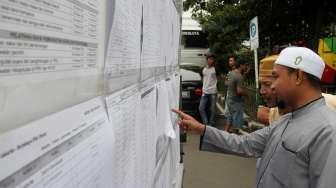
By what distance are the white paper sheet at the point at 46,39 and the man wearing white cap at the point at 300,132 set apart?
2087 millimetres

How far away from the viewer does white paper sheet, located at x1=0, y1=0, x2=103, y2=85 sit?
0.59 meters

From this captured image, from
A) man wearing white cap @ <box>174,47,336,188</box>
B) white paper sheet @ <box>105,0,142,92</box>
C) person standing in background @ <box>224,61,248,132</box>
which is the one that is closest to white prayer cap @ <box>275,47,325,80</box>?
man wearing white cap @ <box>174,47,336,188</box>

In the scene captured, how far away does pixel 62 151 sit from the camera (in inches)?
29.7

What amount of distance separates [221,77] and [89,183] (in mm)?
25513

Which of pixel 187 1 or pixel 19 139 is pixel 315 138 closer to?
pixel 19 139

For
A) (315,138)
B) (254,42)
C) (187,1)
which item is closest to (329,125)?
(315,138)

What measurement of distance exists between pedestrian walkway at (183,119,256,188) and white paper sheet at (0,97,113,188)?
7534 millimetres

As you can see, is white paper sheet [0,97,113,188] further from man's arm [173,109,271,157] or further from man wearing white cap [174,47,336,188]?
man's arm [173,109,271,157]

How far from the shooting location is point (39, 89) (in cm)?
69

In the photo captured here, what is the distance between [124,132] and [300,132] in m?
2.10

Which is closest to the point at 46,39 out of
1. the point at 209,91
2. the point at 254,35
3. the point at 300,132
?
the point at 300,132

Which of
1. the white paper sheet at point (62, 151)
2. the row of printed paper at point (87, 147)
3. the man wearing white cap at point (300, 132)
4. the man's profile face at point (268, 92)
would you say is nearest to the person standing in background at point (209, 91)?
the man's profile face at point (268, 92)

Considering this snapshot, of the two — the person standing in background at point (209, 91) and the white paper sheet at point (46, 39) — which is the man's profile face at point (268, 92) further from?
the person standing in background at point (209, 91)

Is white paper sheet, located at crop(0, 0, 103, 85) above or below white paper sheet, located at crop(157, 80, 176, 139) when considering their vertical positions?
above
